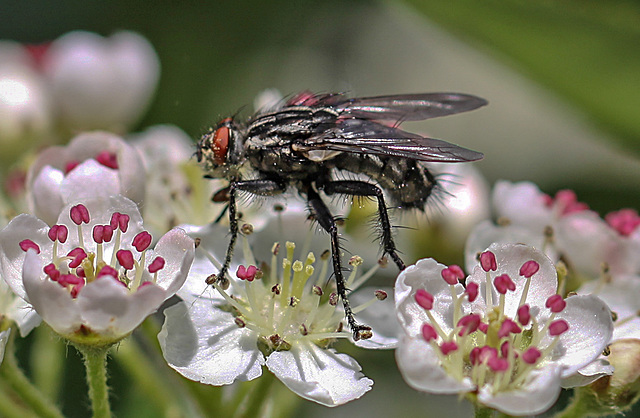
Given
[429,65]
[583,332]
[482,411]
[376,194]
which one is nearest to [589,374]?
[583,332]

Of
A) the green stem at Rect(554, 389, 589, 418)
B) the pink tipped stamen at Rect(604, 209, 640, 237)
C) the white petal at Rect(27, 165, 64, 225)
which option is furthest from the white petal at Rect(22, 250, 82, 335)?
the pink tipped stamen at Rect(604, 209, 640, 237)

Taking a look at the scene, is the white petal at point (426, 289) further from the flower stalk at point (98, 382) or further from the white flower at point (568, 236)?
the flower stalk at point (98, 382)

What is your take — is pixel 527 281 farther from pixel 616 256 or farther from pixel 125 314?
pixel 125 314

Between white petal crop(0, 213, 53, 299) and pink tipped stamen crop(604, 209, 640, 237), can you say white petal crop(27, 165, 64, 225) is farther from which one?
pink tipped stamen crop(604, 209, 640, 237)


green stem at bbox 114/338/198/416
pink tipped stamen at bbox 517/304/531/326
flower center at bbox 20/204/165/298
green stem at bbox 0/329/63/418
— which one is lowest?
green stem at bbox 114/338/198/416

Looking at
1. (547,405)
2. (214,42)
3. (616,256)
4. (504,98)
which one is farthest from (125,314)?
(504,98)

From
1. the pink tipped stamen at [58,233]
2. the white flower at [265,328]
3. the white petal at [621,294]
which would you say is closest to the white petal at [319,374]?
the white flower at [265,328]
